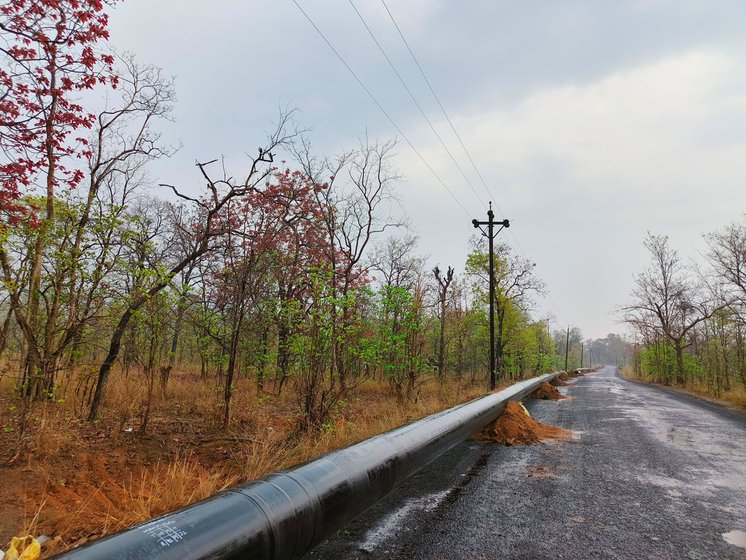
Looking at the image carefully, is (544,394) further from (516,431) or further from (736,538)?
(736,538)

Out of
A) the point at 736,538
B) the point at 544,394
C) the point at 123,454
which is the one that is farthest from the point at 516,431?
the point at 544,394

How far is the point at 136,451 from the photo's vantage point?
7066mm

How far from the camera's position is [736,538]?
337cm

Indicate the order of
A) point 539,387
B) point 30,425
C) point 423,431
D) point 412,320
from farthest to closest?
point 539,387 < point 412,320 < point 30,425 < point 423,431

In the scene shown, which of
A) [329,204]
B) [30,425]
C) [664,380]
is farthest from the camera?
[664,380]

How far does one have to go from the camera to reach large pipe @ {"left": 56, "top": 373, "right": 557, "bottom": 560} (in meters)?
1.56

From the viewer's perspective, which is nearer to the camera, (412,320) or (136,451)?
(136,451)

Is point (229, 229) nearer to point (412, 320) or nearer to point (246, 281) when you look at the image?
point (246, 281)

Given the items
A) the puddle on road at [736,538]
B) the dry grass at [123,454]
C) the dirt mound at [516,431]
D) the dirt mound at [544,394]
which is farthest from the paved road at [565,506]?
the dirt mound at [544,394]

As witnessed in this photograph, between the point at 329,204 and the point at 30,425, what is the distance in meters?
15.2

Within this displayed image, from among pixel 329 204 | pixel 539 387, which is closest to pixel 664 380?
pixel 539 387

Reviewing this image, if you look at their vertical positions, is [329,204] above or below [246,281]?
above

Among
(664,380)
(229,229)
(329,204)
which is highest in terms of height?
(329,204)

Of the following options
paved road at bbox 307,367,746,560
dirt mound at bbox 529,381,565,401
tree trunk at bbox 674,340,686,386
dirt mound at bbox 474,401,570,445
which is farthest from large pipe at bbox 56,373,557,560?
tree trunk at bbox 674,340,686,386
